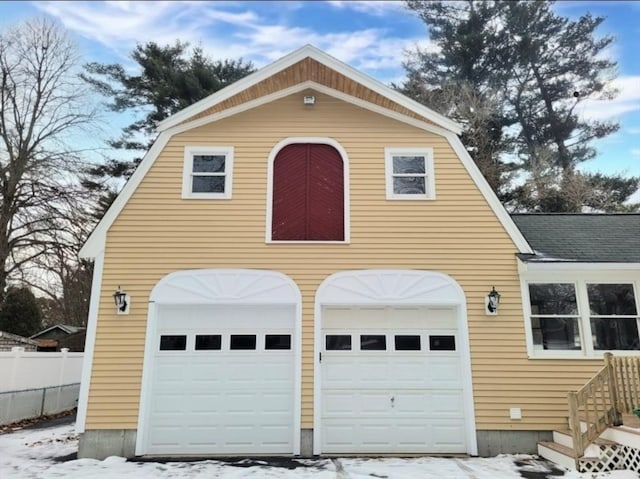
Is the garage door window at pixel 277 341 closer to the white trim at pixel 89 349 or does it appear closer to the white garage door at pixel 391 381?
the white garage door at pixel 391 381

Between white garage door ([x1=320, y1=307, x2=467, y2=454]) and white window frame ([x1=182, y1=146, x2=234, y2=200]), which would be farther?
white window frame ([x1=182, y1=146, x2=234, y2=200])

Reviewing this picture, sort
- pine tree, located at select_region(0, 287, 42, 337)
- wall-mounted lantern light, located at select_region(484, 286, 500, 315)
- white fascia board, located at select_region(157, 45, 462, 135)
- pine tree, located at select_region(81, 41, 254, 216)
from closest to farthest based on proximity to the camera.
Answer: wall-mounted lantern light, located at select_region(484, 286, 500, 315) → white fascia board, located at select_region(157, 45, 462, 135) → pine tree, located at select_region(0, 287, 42, 337) → pine tree, located at select_region(81, 41, 254, 216)

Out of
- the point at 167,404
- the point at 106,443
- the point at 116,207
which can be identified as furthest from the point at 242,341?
the point at 116,207

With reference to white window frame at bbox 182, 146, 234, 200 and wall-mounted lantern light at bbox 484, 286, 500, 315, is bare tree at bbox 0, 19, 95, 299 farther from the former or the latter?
wall-mounted lantern light at bbox 484, 286, 500, 315

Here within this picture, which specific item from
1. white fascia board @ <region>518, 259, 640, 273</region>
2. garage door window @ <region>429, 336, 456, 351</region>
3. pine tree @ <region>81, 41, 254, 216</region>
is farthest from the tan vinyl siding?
pine tree @ <region>81, 41, 254, 216</region>

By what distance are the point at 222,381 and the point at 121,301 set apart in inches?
88.5

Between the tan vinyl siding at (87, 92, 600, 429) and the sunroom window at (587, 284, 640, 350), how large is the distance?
26.6 inches

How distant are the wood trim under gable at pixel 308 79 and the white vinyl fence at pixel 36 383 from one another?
7.62 m

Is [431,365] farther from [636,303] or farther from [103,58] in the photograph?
[103,58]

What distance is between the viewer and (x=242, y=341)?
7832 millimetres

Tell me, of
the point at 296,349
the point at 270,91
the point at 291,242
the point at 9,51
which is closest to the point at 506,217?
the point at 291,242

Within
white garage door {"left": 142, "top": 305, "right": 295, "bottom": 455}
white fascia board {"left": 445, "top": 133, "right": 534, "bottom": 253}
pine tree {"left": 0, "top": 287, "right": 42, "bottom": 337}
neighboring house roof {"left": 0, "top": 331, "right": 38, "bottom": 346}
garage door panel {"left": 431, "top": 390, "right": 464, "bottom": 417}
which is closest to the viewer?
white garage door {"left": 142, "top": 305, "right": 295, "bottom": 455}

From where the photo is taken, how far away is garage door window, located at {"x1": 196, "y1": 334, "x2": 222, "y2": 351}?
782 centimetres

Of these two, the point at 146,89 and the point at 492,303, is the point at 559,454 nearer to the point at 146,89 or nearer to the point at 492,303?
the point at 492,303
